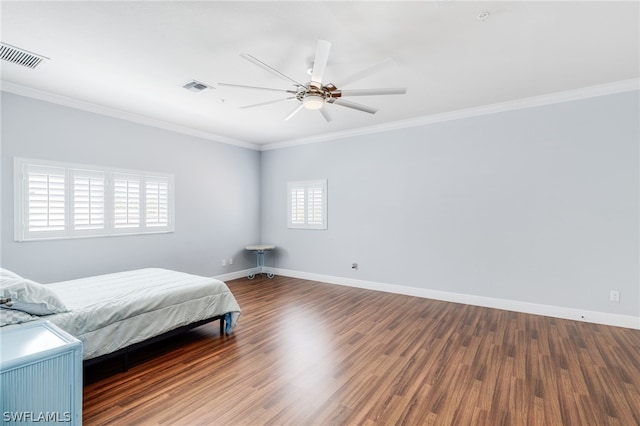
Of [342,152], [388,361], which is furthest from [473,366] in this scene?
[342,152]

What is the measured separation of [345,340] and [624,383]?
2.34 m

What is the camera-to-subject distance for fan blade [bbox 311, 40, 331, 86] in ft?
7.45

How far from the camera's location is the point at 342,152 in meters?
5.79

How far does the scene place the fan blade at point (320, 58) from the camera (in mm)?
2270

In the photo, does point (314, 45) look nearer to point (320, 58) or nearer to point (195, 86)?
point (320, 58)

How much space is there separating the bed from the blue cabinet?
0.66m

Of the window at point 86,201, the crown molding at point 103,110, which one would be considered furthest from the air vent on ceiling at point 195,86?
the window at point 86,201

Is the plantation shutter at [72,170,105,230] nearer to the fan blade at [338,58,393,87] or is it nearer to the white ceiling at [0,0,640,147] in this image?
the white ceiling at [0,0,640,147]

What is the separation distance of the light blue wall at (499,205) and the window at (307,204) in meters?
0.16

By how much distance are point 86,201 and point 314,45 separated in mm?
3753

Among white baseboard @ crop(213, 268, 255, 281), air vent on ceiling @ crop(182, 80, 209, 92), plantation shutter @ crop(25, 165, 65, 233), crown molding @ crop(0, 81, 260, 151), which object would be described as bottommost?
white baseboard @ crop(213, 268, 255, 281)

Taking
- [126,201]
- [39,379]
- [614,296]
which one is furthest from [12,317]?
[614,296]

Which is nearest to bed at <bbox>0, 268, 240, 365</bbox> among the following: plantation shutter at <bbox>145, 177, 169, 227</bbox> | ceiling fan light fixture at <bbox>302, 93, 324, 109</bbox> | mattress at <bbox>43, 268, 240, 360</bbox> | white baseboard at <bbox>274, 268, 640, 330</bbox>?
mattress at <bbox>43, 268, 240, 360</bbox>

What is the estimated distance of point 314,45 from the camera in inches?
106
